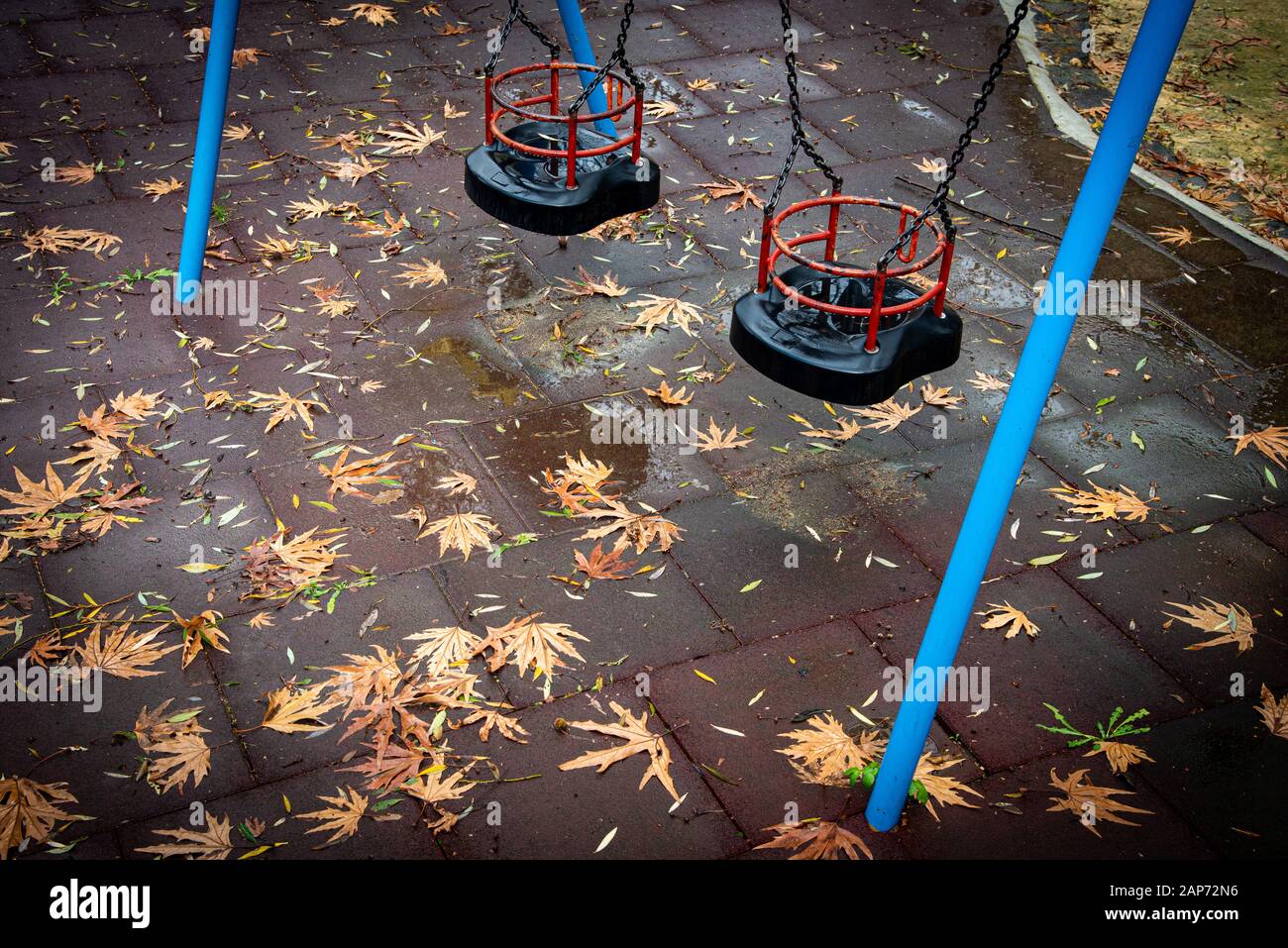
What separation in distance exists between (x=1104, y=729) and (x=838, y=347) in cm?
147

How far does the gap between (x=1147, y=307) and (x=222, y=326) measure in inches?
172

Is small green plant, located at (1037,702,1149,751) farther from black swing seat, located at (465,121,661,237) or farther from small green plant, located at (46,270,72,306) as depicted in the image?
small green plant, located at (46,270,72,306)

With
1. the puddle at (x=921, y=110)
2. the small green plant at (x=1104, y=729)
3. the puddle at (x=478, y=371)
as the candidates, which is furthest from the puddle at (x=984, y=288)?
the small green plant at (x=1104, y=729)

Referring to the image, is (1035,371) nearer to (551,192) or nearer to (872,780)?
(872,780)

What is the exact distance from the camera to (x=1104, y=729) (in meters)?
3.58

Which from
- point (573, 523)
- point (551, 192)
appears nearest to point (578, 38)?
point (551, 192)

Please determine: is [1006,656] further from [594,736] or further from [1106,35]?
[1106,35]

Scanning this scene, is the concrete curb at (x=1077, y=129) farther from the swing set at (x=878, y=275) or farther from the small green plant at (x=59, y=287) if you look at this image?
the small green plant at (x=59, y=287)

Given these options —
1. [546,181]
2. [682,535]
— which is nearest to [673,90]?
[546,181]

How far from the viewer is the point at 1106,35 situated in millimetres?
8453

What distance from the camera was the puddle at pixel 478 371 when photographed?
4.90 m

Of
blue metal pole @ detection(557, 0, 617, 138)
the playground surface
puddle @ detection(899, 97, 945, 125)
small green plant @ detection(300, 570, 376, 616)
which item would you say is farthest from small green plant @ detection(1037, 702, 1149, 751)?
puddle @ detection(899, 97, 945, 125)

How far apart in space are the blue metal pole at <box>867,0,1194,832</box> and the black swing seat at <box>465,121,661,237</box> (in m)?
1.93

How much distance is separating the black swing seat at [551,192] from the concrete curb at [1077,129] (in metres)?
3.06
